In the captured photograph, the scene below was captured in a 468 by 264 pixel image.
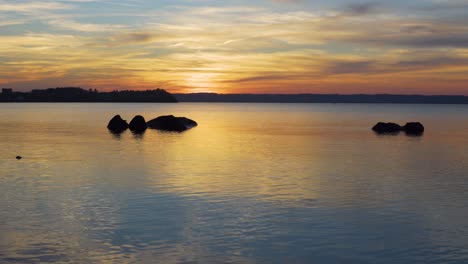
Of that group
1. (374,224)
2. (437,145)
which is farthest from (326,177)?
(437,145)

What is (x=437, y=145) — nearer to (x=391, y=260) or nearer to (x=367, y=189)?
(x=367, y=189)

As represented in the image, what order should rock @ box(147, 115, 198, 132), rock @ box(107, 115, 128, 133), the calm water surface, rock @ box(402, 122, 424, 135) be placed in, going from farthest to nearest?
rock @ box(147, 115, 198, 132), rock @ box(107, 115, 128, 133), rock @ box(402, 122, 424, 135), the calm water surface

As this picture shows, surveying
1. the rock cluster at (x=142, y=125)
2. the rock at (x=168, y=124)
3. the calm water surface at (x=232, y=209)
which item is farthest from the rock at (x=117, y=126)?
the calm water surface at (x=232, y=209)

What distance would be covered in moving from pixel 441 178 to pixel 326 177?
6.99 metres

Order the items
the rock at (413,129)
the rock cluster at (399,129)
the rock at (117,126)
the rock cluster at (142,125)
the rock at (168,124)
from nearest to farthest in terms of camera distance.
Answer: the rock at (413,129) → the rock cluster at (399,129) → the rock cluster at (142,125) → the rock at (117,126) → the rock at (168,124)

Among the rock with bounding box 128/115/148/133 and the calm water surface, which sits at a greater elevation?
the rock with bounding box 128/115/148/133

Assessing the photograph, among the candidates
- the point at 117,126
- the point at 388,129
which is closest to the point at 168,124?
the point at 117,126

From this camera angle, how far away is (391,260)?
50.9ft

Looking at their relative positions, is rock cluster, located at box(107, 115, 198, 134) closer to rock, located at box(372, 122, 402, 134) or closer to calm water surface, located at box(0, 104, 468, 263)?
rock, located at box(372, 122, 402, 134)

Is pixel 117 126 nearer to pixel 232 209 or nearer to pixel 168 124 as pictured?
pixel 168 124

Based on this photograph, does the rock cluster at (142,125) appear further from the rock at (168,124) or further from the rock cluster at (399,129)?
the rock cluster at (399,129)

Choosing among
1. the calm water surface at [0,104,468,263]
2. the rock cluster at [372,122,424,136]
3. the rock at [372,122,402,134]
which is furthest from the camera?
the rock at [372,122,402,134]

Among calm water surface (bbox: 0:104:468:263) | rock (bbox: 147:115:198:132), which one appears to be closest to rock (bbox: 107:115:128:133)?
rock (bbox: 147:115:198:132)

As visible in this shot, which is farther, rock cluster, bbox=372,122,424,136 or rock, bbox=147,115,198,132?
rock, bbox=147,115,198,132
